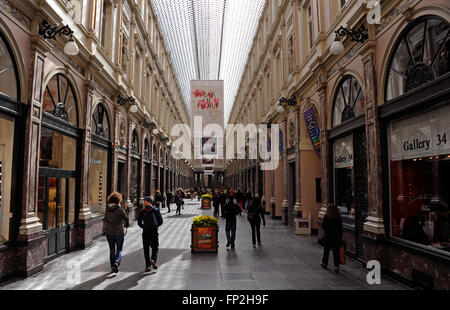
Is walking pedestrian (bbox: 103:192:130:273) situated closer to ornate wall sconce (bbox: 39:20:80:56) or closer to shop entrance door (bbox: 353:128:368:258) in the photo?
ornate wall sconce (bbox: 39:20:80:56)

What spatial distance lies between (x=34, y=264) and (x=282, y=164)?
502 inches

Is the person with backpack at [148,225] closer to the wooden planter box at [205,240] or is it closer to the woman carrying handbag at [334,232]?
the wooden planter box at [205,240]

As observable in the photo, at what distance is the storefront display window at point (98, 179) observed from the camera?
11178 mm

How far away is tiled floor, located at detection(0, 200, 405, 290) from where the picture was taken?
19.6 ft

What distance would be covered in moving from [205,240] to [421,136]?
19.2 feet

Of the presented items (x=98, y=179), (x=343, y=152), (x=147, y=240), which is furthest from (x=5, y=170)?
(x=343, y=152)

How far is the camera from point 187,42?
2908 centimetres

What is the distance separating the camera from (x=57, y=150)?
8859 millimetres

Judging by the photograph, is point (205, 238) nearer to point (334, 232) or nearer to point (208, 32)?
point (334, 232)

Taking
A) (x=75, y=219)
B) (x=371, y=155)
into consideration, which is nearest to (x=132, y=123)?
(x=75, y=219)

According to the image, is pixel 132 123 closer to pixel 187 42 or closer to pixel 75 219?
pixel 75 219

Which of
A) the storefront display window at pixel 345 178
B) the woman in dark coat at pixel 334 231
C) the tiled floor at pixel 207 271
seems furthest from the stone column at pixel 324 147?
the woman in dark coat at pixel 334 231

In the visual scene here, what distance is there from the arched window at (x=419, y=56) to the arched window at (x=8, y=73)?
311 inches
